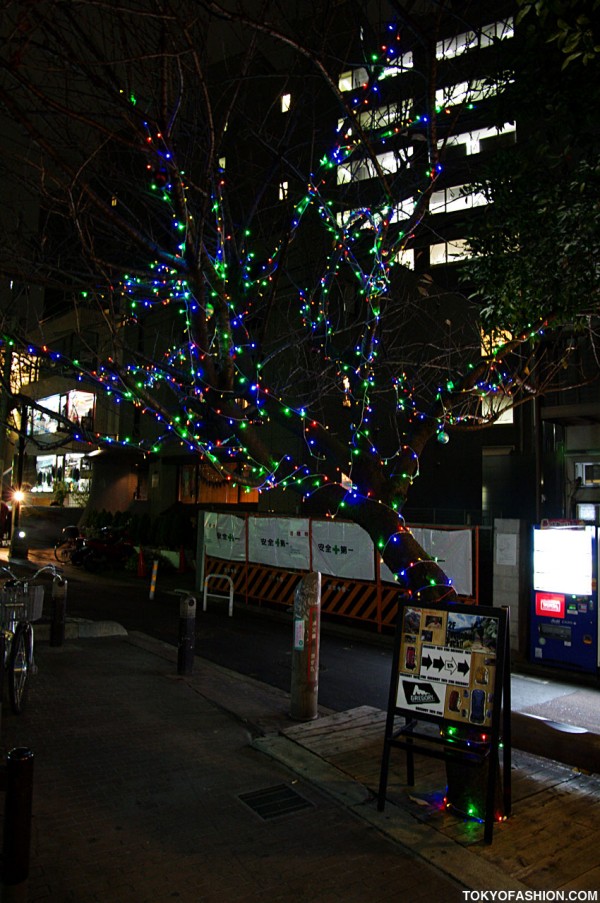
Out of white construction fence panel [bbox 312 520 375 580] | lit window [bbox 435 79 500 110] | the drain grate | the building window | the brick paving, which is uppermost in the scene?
lit window [bbox 435 79 500 110]

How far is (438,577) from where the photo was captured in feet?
18.0

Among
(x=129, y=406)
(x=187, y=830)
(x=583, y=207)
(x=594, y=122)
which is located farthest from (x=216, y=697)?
(x=129, y=406)

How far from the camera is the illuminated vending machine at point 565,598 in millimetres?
9328

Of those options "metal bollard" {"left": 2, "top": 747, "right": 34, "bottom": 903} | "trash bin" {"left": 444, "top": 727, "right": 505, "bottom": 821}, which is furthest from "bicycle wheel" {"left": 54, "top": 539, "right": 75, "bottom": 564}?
"metal bollard" {"left": 2, "top": 747, "right": 34, "bottom": 903}

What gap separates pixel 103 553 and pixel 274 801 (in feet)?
57.3

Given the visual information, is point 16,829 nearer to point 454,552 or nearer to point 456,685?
point 456,685

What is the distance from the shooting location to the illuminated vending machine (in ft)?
30.6

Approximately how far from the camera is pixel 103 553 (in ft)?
69.1

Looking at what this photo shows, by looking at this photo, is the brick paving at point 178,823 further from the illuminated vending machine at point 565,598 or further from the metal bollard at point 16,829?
the illuminated vending machine at point 565,598

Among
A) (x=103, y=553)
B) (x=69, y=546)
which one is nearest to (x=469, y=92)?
(x=103, y=553)

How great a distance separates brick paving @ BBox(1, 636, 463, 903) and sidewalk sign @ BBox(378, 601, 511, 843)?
75 cm

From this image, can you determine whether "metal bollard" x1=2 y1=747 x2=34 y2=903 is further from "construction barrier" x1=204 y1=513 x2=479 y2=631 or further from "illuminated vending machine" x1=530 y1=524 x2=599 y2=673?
"construction barrier" x1=204 y1=513 x2=479 y2=631

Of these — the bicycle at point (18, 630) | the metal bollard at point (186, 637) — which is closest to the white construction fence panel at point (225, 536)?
the metal bollard at point (186, 637)

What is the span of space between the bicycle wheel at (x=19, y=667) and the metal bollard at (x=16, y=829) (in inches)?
145
